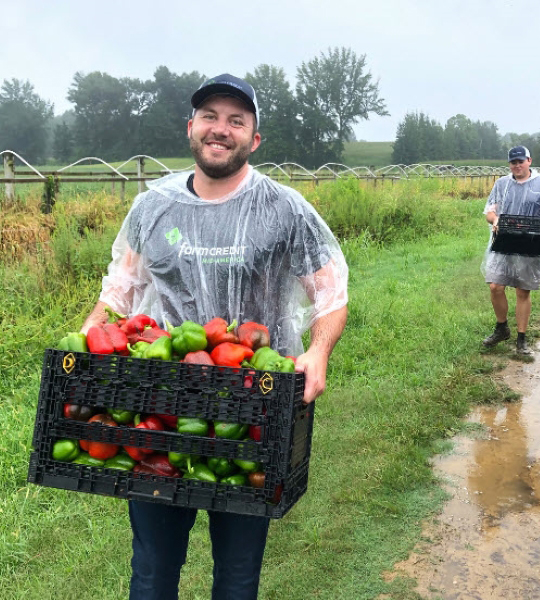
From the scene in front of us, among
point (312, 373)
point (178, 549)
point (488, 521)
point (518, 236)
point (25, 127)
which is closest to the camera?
point (312, 373)

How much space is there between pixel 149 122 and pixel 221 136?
209 ft

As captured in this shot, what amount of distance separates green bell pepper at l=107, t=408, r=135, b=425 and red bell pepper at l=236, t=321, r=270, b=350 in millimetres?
392

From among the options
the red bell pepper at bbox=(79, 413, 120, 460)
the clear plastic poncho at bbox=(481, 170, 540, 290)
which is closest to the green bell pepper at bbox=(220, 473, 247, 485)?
the red bell pepper at bbox=(79, 413, 120, 460)

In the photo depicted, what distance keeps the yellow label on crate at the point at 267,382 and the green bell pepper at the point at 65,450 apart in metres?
0.56

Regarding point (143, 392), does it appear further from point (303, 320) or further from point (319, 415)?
point (319, 415)

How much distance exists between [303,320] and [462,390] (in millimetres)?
3347

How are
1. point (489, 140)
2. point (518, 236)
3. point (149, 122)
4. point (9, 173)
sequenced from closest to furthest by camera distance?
point (518, 236), point (9, 173), point (149, 122), point (489, 140)

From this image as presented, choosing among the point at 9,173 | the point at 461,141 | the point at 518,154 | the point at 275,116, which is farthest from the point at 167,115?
the point at 518,154

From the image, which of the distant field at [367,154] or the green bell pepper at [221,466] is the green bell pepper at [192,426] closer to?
the green bell pepper at [221,466]

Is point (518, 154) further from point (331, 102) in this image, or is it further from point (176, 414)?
point (331, 102)

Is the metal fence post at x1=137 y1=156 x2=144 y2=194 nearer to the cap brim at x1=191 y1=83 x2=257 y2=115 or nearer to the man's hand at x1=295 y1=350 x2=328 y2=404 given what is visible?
the cap brim at x1=191 y1=83 x2=257 y2=115

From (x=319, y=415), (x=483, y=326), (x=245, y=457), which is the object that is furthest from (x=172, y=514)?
(x=483, y=326)

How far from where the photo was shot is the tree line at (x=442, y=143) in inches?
3073

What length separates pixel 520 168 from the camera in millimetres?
6629
